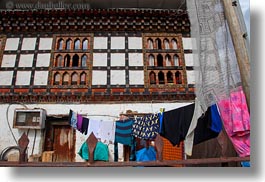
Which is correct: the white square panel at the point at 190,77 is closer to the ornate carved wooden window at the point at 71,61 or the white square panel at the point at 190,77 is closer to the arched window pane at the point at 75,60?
the ornate carved wooden window at the point at 71,61

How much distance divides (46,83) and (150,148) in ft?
5.28

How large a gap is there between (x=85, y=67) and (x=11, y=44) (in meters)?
1.06

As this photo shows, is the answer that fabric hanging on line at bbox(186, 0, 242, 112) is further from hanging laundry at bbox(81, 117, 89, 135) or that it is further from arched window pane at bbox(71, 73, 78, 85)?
arched window pane at bbox(71, 73, 78, 85)

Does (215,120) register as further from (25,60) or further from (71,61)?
(25,60)

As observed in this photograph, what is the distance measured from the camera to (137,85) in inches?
149

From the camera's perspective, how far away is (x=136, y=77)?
381 centimetres

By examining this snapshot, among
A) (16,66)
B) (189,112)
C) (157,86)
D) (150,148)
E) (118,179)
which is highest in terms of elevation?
(16,66)

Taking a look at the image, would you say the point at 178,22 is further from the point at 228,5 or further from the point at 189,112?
the point at 228,5

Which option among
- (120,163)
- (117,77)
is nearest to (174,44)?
(117,77)

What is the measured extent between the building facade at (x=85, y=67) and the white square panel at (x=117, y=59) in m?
0.01

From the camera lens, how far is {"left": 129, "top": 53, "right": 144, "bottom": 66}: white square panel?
153 inches

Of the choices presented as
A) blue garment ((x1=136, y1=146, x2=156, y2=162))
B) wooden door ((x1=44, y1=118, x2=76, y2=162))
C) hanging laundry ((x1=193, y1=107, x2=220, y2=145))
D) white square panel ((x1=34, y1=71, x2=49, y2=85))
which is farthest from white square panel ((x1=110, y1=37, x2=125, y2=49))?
hanging laundry ((x1=193, y1=107, x2=220, y2=145))

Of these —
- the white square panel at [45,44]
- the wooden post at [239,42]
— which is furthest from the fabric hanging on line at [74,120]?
the wooden post at [239,42]

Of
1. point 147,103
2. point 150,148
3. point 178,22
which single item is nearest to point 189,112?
point 150,148
